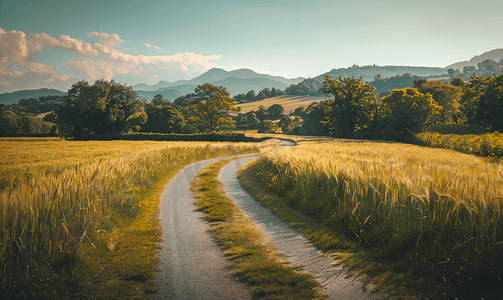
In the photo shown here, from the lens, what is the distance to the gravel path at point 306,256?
3.91 metres

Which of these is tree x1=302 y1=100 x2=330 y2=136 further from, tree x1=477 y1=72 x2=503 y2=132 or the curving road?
the curving road

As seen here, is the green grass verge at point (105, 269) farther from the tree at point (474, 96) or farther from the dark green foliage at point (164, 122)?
the dark green foliage at point (164, 122)

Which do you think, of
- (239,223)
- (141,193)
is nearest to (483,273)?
(239,223)

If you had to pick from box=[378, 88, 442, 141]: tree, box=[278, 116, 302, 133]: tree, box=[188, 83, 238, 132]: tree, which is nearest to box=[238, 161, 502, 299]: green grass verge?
box=[378, 88, 442, 141]: tree

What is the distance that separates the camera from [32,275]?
3898 millimetres

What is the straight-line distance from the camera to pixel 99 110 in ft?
190

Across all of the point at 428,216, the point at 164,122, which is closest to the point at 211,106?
the point at 164,122

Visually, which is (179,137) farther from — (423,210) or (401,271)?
(401,271)

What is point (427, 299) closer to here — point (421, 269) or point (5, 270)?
point (421, 269)

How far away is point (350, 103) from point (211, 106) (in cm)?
3407

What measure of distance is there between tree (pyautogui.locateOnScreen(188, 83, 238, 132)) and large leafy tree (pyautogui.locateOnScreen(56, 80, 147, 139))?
1530 centimetres

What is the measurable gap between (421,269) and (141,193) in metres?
10.4

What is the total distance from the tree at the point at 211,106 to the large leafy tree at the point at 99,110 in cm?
1530

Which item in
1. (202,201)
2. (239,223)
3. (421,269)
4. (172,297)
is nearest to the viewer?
(172,297)
